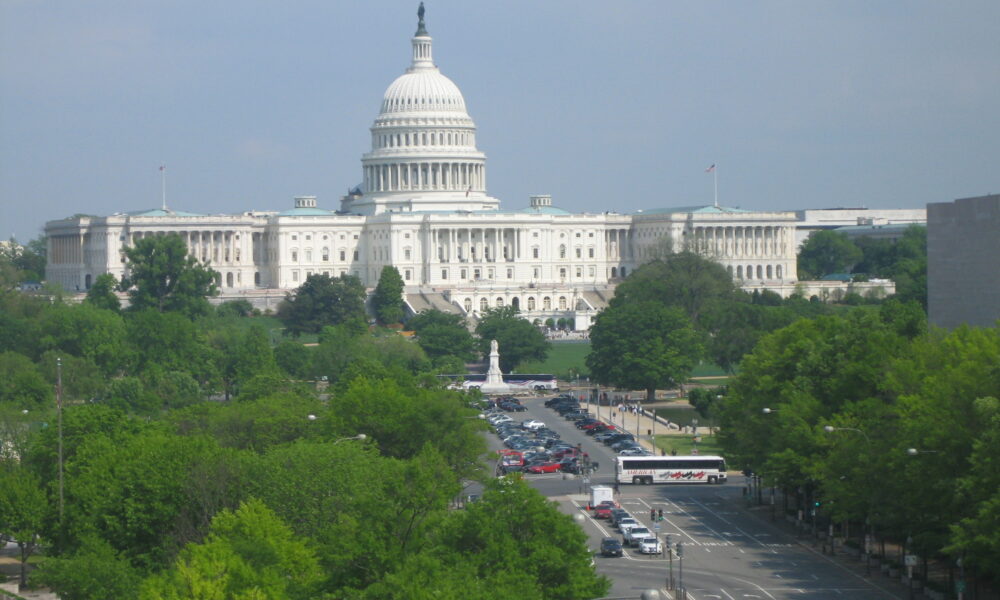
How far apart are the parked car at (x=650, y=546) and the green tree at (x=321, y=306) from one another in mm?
102372

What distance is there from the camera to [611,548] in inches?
2660

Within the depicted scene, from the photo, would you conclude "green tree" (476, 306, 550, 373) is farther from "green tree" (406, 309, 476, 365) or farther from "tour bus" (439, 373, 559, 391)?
"tour bus" (439, 373, 559, 391)

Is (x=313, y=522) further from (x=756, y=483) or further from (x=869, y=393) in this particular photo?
(x=756, y=483)

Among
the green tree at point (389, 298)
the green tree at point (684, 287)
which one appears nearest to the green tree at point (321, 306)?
the green tree at point (389, 298)

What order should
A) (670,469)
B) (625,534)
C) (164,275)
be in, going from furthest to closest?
(164,275)
(670,469)
(625,534)

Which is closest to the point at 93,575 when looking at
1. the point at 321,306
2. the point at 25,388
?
the point at 25,388

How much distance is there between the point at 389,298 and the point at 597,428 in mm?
81506

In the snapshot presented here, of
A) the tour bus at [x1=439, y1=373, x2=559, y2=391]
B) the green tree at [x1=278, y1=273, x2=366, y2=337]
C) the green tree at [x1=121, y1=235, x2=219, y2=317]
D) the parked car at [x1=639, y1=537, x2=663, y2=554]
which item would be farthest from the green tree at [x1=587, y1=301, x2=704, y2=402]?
the parked car at [x1=639, y1=537, x2=663, y2=554]

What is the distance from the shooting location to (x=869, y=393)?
2936 inches

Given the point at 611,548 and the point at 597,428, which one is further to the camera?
the point at 597,428

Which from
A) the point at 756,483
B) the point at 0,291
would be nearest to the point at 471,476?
the point at 756,483

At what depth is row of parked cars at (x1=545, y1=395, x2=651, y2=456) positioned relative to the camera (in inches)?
3915

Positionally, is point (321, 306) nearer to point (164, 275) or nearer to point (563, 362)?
point (164, 275)

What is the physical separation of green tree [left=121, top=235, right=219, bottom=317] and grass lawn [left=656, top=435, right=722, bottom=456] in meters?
73.2
